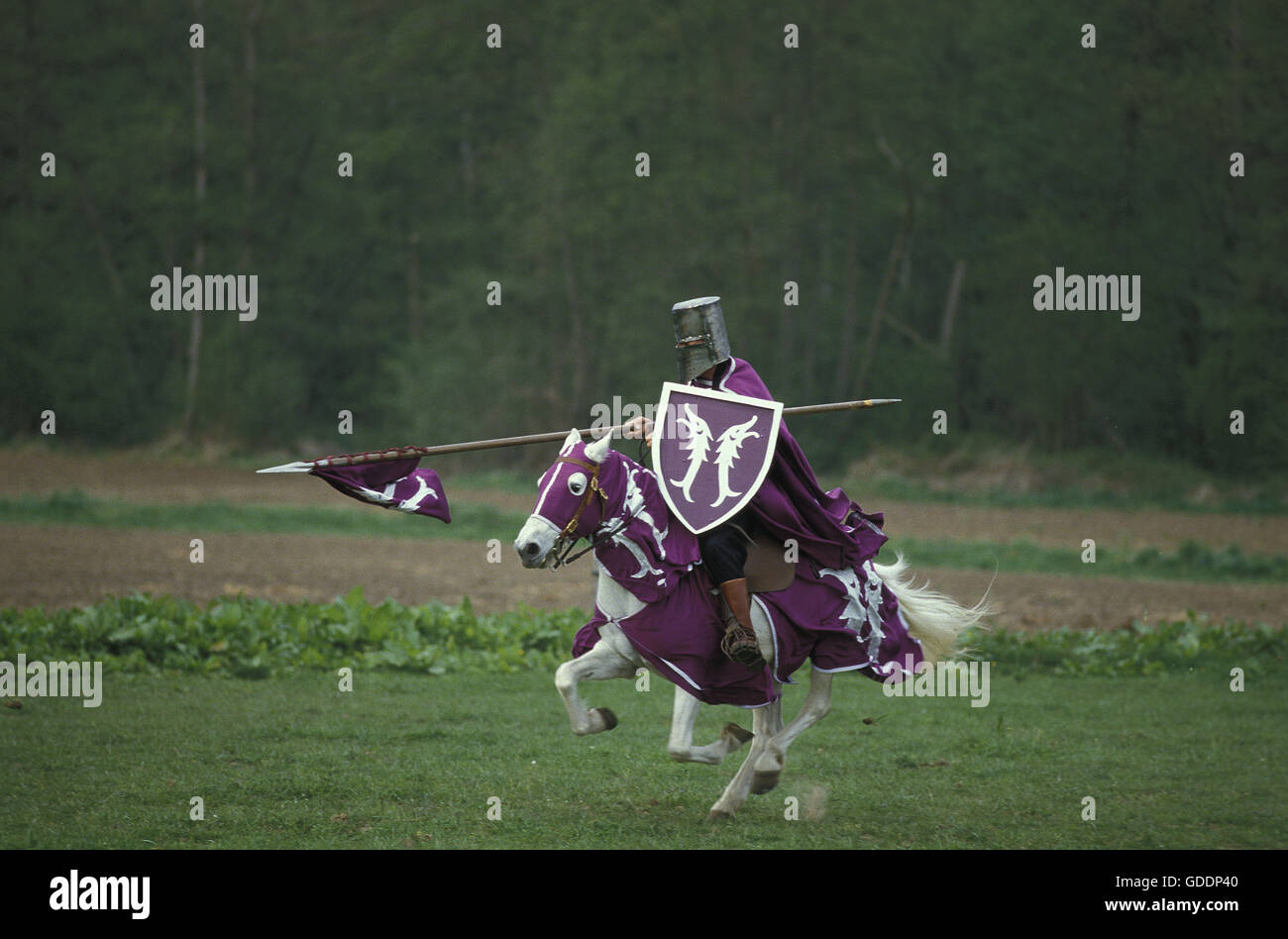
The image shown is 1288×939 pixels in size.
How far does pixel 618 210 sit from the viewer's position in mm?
35375

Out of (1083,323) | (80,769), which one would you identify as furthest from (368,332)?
(80,769)

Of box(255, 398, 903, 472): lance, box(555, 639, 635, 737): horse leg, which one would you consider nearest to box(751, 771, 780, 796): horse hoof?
box(555, 639, 635, 737): horse leg

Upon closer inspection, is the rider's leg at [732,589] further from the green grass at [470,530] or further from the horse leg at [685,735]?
the green grass at [470,530]

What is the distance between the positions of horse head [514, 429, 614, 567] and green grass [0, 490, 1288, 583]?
44.2ft

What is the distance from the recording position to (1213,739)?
10305 millimetres

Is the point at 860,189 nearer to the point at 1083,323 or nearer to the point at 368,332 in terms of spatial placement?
the point at 1083,323

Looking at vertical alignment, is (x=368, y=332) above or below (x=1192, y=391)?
above

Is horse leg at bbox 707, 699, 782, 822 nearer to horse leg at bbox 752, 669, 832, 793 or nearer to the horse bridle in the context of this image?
horse leg at bbox 752, 669, 832, 793

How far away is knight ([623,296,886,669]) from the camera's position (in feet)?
24.2

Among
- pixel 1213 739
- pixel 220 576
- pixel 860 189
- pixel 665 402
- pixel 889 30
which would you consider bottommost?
pixel 1213 739

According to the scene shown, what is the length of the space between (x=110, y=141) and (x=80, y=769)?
33964 millimetres

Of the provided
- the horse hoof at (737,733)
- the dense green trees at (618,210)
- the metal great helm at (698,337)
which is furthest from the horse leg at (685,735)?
the dense green trees at (618,210)

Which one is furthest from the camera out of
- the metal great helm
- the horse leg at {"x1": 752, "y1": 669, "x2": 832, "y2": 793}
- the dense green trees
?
the dense green trees

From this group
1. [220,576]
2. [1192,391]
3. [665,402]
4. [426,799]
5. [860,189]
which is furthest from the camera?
[860,189]
